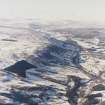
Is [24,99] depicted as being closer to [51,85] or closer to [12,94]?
[12,94]

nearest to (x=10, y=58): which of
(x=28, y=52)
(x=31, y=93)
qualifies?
(x=28, y=52)

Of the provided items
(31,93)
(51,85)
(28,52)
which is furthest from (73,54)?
(31,93)

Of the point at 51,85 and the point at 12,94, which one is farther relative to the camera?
the point at 51,85

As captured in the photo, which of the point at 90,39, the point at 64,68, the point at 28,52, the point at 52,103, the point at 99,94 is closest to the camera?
the point at 52,103

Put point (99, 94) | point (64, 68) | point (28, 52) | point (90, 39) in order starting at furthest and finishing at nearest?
point (90, 39) < point (28, 52) < point (64, 68) < point (99, 94)

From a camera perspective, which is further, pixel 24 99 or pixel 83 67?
pixel 83 67

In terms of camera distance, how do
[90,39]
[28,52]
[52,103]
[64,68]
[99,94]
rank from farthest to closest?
[90,39] < [28,52] < [64,68] < [99,94] < [52,103]

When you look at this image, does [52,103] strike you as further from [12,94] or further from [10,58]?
[10,58]
